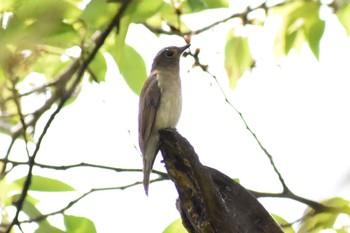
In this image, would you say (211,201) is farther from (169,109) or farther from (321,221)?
(169,109)

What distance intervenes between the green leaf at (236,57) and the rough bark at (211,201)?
5.20 ft

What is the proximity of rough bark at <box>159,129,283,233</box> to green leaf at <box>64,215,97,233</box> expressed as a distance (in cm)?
85

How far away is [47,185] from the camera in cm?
377

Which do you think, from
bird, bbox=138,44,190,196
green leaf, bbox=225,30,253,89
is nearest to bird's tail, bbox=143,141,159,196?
bird, bbox=138,44,190,196

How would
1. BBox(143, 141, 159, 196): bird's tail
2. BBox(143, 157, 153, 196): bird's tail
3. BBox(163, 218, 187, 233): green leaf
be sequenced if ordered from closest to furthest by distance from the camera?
BBox(163, 218, 187, 233): green leaf → BBox(143, 157, 153, 196): bird's tail → BBox(143, 141, 159, 196): bird's tail

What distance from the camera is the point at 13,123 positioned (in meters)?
4.57

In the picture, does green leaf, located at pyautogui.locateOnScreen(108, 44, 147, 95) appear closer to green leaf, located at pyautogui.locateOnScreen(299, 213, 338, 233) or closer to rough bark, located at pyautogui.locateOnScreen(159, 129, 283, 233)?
rough bark, located at pyautogui.locateOnScreen(159, 129, 283, 233)

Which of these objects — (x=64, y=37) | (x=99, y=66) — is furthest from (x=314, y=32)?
(x=64, y=37)

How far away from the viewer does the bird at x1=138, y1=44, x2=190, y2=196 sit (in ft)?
18.9

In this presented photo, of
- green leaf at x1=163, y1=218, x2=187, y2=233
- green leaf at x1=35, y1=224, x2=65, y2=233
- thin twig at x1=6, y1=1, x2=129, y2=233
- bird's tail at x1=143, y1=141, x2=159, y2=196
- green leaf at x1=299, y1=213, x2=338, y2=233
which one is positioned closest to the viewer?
thin twig at x1=6, y1=1, x2=129, y2=233

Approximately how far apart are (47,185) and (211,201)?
59.5 inches

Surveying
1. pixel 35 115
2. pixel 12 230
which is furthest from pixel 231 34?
pixel 12 230

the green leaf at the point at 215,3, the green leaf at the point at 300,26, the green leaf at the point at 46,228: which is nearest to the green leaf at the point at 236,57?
the green leaf at the point at 300,26

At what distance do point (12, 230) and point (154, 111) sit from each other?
2379 mm
